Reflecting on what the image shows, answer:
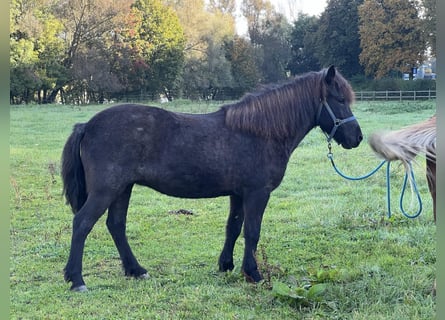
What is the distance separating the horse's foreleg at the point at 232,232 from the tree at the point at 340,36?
30.1 metres

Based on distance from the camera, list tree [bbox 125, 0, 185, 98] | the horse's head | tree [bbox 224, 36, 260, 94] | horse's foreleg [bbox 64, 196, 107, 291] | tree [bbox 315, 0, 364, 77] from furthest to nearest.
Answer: tree [bbox 315, 0, 364, 77] < tree [bbox 224, 36, 260, 94] < tree [bbox 125, 0, 185, 98] < the horse's head < horse's foreleg [bbox 64, 196, 107, 291]

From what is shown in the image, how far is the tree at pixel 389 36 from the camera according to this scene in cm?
2936

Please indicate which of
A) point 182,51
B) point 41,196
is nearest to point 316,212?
point 41,196

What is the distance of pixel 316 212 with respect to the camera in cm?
670

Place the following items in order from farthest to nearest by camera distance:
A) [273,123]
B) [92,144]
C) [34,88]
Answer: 1. [34,88]
2. [273,123]
3. [92,144]

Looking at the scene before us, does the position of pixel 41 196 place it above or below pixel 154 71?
below

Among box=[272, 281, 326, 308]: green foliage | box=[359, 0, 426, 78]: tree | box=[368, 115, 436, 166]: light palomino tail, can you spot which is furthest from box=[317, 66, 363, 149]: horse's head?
box=[359, 0, 426, 78]: tree

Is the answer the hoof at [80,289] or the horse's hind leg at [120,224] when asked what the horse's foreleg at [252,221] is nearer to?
the horse's hind leg at [120,224]

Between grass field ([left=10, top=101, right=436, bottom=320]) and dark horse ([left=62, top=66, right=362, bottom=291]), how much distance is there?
1.13 ft

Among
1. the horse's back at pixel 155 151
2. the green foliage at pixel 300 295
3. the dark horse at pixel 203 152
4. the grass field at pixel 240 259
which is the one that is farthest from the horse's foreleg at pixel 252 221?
the green foliage at pixel 300 295

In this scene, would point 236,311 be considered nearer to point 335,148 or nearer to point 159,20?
point 335,148

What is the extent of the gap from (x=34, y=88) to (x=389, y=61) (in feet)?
75.5

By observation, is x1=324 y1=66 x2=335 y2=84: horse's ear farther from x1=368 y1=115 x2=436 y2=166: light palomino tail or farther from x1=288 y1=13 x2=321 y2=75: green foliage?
x1=288 y1=13 x2=321 y2=75: green foliage

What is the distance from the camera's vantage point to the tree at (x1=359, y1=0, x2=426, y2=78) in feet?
96.3
